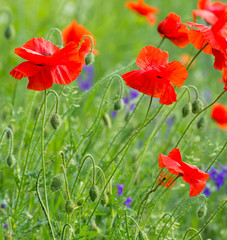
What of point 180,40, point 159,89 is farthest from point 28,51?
point 180,40

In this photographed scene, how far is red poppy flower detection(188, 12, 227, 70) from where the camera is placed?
158 centimetres

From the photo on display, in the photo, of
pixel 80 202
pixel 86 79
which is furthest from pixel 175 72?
pixel 86 79

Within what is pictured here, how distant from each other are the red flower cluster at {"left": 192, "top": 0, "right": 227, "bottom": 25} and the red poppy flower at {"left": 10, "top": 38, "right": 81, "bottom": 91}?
28.1 inches

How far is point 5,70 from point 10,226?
232cm

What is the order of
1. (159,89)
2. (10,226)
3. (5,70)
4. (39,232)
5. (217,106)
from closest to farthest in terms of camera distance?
(159,89)
(10,226)
(39,232)
(217,106)
(5,70)

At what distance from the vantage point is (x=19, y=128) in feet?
7.93

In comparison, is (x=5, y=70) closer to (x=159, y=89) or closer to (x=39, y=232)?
(x=39, y=232)

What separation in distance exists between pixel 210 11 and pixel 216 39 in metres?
0.59

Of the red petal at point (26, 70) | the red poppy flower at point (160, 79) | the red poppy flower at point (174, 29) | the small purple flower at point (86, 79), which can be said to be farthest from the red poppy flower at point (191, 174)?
the small purple flower at point (86, 79)

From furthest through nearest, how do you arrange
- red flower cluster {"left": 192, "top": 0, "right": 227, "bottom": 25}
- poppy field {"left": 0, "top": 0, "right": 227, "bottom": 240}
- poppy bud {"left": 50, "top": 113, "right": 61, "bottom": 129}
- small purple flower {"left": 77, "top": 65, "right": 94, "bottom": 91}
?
small purple flower {"left": 77, "top": 65, "right": 94, "bottom": 91} < red flower cluster {"left": 192, "top": 0, "right": 227, "bottom": 25} < poppy bud {"left": 50, "top": 113, "right": 61, "bottom": 129} < poppy field {"left": 0, "top": 0, "right": 227, "bottom": 240}

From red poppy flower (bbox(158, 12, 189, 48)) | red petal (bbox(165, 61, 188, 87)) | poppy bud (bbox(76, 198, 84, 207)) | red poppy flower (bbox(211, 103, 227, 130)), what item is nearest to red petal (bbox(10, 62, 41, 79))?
red petal (bbox(165, 61, 188, 87))

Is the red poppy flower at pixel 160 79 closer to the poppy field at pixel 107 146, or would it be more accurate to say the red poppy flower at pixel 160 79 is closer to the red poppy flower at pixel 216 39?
the poppy field at pixel 107 146

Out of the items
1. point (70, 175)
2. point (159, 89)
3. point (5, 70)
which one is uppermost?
point (159, 89)

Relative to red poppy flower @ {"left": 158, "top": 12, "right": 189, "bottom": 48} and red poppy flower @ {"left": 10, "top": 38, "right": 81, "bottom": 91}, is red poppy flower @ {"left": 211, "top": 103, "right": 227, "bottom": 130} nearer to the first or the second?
red poppy flower @ {"left": 158, "top": 12, "right": 189, "bottom": 48}
